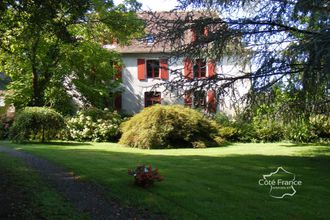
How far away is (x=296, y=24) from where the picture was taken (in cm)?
1134

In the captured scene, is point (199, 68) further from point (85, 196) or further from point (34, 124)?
point (34, 124)

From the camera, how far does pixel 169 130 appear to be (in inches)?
739

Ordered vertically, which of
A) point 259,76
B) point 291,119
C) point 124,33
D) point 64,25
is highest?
point 124,33

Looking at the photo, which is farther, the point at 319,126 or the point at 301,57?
the point at 319,126

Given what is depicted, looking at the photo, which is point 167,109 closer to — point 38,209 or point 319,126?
point 319,126

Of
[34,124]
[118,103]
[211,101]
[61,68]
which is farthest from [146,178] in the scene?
[118,103]

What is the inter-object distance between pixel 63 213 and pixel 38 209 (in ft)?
1.57

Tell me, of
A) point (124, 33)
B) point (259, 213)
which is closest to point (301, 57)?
point (259, 213)

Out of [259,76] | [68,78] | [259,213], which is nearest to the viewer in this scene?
[259,213]

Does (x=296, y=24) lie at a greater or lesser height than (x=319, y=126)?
greater

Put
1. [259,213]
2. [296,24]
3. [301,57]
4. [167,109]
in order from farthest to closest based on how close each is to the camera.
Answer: [167,109]
[296,24]
[301,57]
[259,213]

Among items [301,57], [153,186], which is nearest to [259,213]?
[153,186]

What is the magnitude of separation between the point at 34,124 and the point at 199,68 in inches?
419

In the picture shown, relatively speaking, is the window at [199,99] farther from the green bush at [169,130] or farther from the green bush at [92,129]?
the green bush at [92,129]
